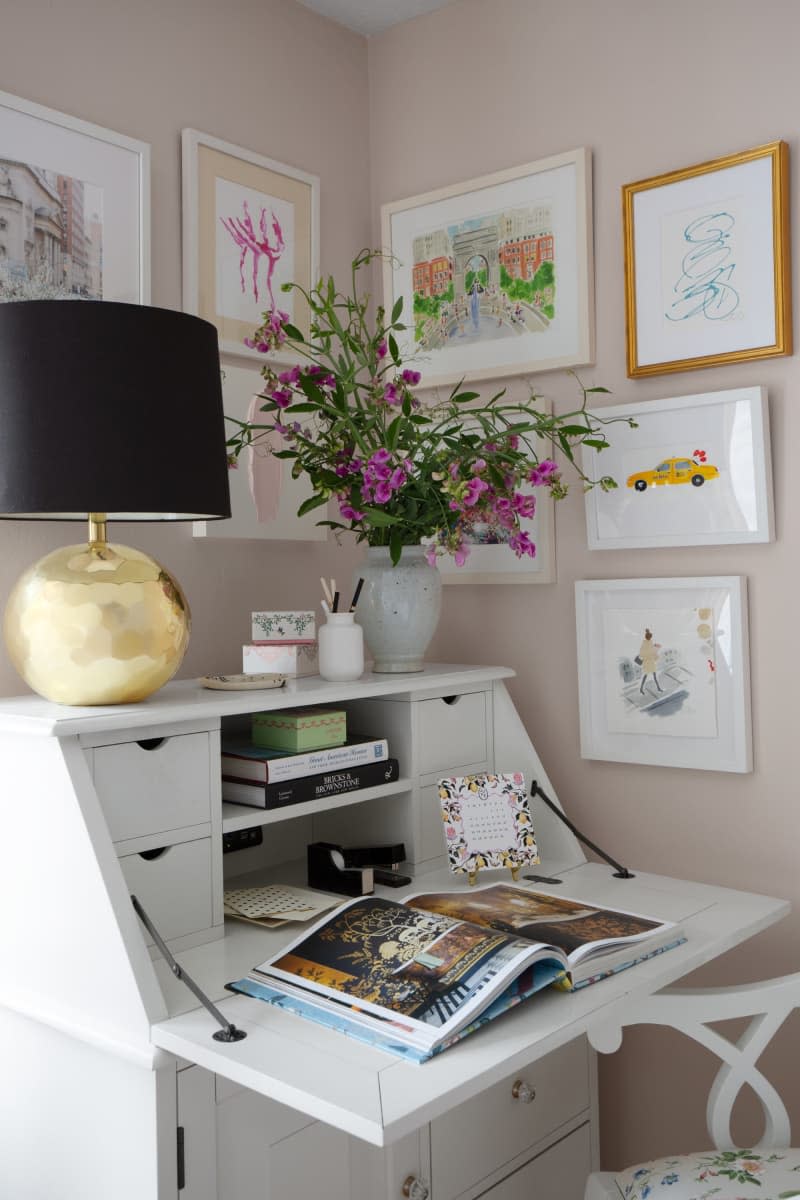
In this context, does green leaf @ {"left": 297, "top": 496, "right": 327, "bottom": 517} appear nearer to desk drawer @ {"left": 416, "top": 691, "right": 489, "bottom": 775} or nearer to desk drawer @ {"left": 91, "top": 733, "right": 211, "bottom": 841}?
desk drawer @ {"left": 416, "top": 691, "right": 489, "bottom": 775}

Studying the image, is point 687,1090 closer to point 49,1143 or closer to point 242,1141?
point 242,1141

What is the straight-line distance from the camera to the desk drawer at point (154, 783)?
4.11 feet

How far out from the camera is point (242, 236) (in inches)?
75.4

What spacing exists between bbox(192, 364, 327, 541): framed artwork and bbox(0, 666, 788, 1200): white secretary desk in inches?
15.4

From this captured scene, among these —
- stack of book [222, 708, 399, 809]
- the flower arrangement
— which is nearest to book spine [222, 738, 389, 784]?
stack of book [222, 708, 399, 809]

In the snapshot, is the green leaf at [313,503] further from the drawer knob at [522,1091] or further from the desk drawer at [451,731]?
the drawer knob at [522,1091]

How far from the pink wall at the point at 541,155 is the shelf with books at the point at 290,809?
41cm

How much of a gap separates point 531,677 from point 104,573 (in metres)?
0.92

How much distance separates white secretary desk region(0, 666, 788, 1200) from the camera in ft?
3.45

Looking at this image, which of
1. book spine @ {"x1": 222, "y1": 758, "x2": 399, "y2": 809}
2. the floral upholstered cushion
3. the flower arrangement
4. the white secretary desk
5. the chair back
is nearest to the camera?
the white secretary desk

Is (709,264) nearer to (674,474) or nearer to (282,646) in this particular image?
(674,474)

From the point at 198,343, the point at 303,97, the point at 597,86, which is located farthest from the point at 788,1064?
the point at 303,97

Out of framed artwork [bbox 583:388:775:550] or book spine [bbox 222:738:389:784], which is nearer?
book spine [bbox 222:738:389:784]

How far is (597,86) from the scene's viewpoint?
1862 millimetres
